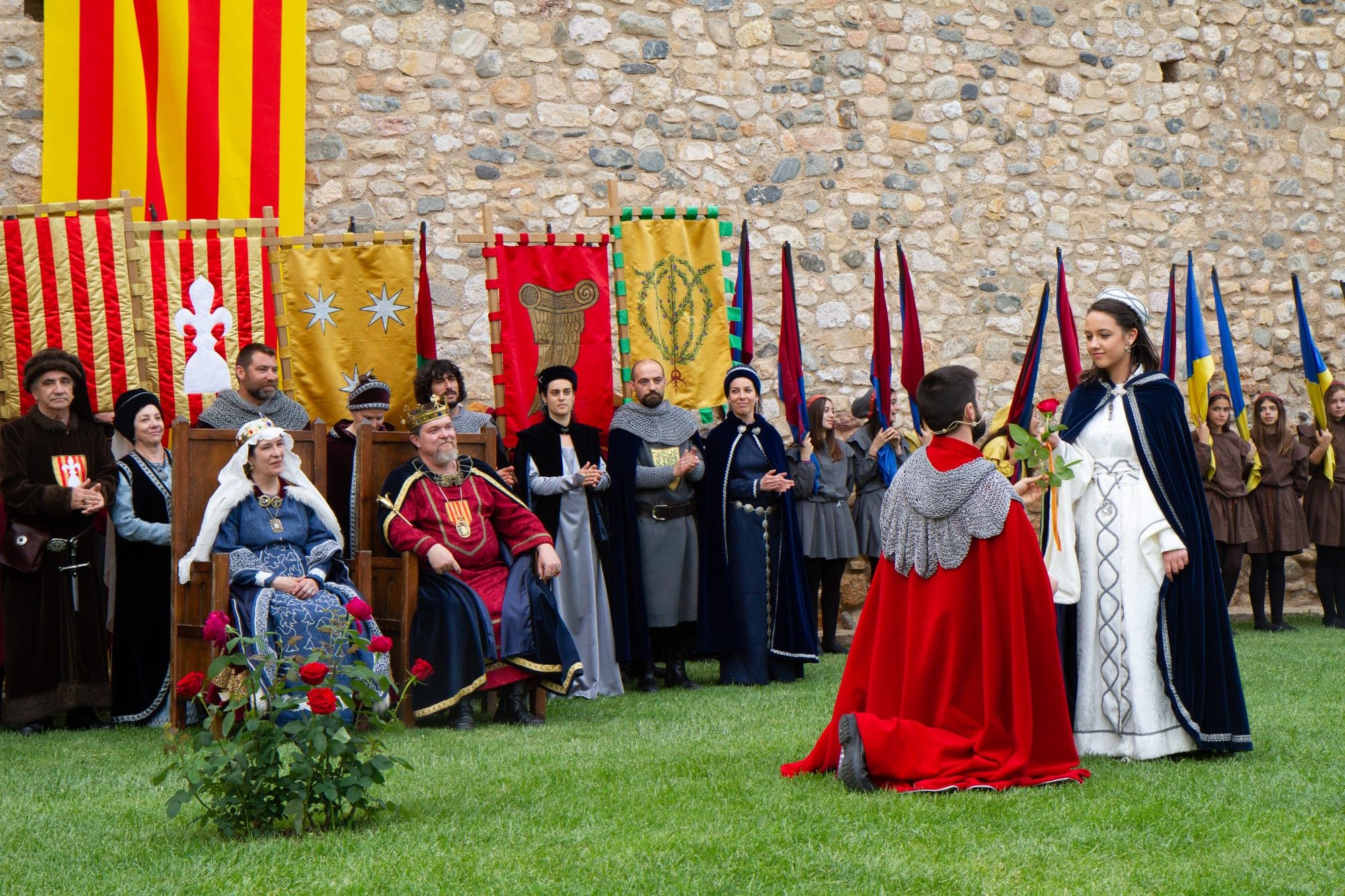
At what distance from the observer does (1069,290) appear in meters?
10.2

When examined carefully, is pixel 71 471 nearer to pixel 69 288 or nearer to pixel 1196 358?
pixel 69 288

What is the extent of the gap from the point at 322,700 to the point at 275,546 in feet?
6.77

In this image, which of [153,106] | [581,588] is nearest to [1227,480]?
[581,588]

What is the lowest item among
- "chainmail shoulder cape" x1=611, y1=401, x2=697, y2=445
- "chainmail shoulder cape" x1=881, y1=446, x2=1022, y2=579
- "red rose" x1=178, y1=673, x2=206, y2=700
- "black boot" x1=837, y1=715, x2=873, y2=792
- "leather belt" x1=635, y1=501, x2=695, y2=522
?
"black boot" x1=837, y1=715, x2=873, y2=792

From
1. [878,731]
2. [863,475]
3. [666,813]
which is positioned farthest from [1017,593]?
[863,475]

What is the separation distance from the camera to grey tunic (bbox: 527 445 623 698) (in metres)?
6.59

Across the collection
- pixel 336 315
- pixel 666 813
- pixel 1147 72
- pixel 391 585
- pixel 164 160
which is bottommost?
pixel 666 813

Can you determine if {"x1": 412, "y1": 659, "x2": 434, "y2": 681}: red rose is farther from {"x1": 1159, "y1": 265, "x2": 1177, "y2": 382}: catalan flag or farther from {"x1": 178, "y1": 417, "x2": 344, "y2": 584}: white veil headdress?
{"x1": 1159, "y1": 265, "x2": 1177, "y2": 382}: catalan flag

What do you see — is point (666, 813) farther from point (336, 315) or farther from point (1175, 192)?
point (1175, 192)

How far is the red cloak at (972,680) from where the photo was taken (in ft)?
13.3

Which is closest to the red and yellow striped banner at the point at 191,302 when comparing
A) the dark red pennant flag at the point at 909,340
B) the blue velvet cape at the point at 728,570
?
the blue velvet cape at the point at 728,570

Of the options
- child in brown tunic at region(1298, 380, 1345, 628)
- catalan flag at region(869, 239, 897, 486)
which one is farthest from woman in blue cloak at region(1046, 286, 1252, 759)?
child in brown tunic at region(1298, 380, 1345, 628)

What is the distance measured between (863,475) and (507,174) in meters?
2.94

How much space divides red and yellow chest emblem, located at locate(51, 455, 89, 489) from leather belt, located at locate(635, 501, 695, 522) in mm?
2524
